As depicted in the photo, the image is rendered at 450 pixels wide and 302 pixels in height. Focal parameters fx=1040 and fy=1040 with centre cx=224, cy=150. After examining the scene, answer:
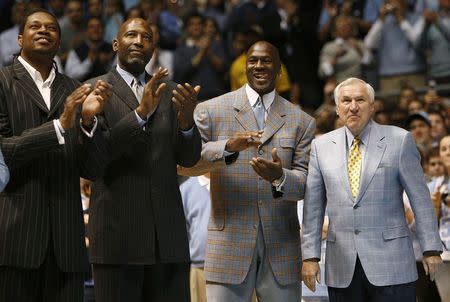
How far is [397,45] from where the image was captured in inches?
474

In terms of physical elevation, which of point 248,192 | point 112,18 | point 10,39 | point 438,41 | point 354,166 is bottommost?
point 248,192

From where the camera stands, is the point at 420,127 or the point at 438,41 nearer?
the point at 420,127

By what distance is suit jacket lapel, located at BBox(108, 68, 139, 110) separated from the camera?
5.60 meters

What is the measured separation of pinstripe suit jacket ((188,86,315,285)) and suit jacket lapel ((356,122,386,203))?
36 centimetres

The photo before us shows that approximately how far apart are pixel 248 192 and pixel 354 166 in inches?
24.7

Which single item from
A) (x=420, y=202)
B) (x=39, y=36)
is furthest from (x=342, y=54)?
(x=39, y=36)

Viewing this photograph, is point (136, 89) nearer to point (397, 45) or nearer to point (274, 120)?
point (274, 120)

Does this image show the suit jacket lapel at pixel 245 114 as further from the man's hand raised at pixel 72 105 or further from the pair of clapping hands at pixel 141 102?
the man's hand raised at pixel 72 105

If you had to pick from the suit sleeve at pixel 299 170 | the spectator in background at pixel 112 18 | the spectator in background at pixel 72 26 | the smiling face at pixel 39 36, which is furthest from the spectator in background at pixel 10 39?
the smiling face at pixel 39 36

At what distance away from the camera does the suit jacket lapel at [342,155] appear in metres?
5.86

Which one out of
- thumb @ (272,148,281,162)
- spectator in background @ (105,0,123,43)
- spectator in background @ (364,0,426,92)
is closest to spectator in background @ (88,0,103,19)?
spectator in background @ (105,0,123,43)

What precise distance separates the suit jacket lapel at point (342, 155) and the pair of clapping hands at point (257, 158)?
371 millimetres

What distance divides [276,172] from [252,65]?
776 mm

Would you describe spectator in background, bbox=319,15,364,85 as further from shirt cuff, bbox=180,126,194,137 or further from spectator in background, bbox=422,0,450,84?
shirt cuff, bbox=180,126,194,137
